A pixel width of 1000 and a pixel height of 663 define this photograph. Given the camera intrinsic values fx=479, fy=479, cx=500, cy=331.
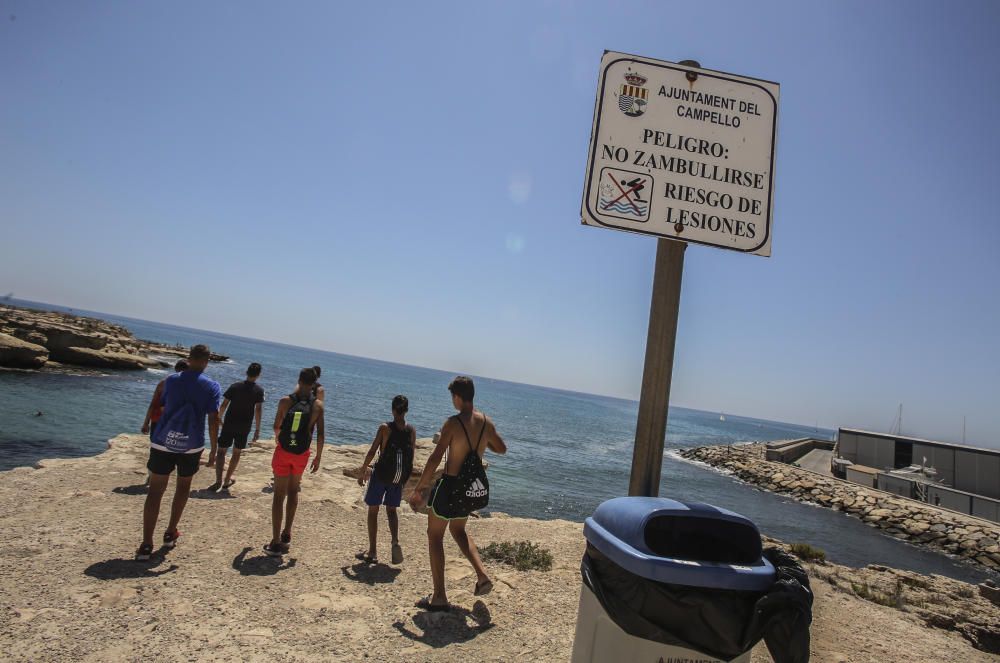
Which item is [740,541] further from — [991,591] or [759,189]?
[991,591]

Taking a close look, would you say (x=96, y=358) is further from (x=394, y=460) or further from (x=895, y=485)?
(x=895, y=485)

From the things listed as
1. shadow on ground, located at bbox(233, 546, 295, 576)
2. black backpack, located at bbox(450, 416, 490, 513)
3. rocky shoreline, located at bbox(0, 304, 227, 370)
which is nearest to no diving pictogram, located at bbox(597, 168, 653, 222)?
black backpack, located at bbox(450, 416, 490, 513)

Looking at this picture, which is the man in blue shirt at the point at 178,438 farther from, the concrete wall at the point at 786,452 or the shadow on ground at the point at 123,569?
the concrete wall at the point at 786,452

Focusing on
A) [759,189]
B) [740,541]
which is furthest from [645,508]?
[759,189]

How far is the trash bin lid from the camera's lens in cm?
184

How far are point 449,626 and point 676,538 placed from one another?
2538 millimetres

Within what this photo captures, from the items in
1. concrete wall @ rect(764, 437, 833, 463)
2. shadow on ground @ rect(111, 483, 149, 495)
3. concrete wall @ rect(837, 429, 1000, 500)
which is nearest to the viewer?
shadow on ground @ rect(111, 483, 149, 495)

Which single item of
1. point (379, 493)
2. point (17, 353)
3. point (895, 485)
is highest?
A: point (379, 493)

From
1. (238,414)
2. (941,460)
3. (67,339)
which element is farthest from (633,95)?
(67,339)

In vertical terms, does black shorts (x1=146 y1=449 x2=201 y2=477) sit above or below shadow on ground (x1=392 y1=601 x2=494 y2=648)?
above

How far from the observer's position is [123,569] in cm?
422

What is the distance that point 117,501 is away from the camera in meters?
6.04

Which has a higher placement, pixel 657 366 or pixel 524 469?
pixel 657 366

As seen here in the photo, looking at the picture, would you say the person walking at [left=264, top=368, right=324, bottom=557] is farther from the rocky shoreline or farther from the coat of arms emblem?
the rocky shoreline
